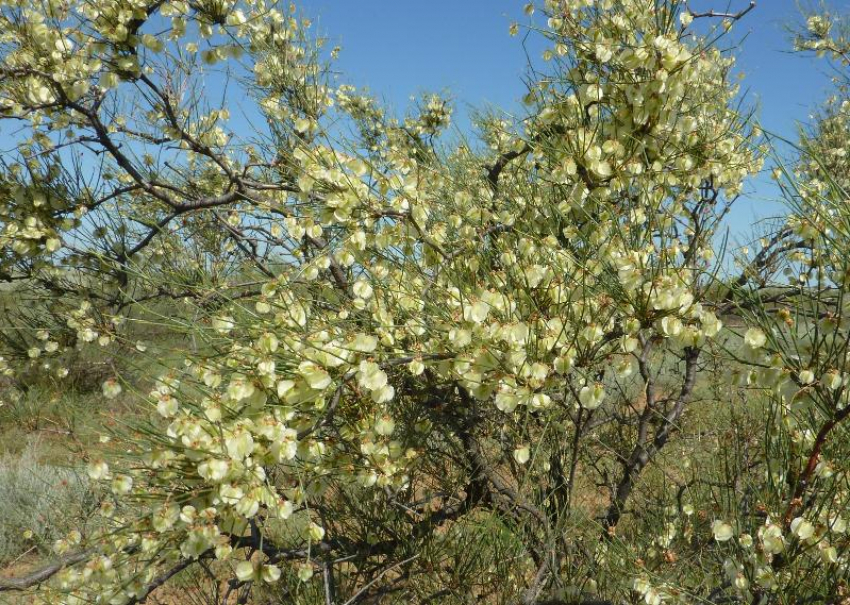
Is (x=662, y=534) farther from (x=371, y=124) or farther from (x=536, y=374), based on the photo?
(x=371, y=124)

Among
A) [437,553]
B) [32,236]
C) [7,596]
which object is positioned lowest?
[7,596]

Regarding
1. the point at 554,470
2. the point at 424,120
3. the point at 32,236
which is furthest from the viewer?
the point at 424,120

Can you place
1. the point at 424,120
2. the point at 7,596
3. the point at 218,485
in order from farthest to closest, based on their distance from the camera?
the point at 424,120 → the point at 7,596 → the point at 218,485

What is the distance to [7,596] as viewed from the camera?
13.3ft

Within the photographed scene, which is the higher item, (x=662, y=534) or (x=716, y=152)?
(x=716, y=152)

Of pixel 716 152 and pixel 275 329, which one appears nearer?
pixel 275 329

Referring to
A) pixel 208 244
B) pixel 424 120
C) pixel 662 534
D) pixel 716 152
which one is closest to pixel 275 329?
pixel 716 152

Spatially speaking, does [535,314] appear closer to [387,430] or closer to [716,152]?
[387,430]

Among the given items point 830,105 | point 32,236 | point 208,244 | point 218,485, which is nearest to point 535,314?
point 218,485

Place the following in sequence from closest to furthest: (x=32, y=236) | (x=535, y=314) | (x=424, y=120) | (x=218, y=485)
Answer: (x=218, y=485)
(x=535, y=314)
(x=32, y=236)
(x=424, y=120)

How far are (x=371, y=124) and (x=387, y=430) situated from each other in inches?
183

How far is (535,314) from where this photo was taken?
1.62 meters

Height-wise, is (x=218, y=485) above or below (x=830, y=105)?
below

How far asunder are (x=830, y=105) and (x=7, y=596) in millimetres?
10177
